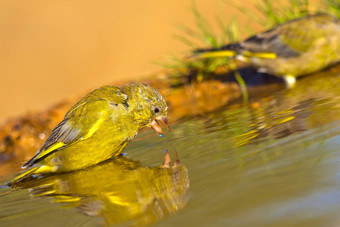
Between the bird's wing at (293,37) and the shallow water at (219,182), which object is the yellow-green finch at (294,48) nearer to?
the bird's wing at (293,37)

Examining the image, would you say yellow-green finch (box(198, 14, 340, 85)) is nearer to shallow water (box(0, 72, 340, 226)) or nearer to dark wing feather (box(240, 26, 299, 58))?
dark wing feather (box(240, 26, 299, 58))

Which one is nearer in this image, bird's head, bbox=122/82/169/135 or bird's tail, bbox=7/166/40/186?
bird's tail, bbox=7/166/40/186

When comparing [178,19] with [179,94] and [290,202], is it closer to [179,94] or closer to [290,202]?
[179,94]

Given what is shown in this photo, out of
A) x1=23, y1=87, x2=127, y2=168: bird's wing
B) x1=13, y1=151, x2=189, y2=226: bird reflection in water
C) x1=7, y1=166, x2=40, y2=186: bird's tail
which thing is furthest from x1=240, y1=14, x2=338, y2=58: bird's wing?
x1=7, y1=166, x2=40, y2=186: bird's tail

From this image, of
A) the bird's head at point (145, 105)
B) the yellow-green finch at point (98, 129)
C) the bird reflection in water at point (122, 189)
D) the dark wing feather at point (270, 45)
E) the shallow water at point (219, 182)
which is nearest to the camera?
the shallow water at point (219, 182)

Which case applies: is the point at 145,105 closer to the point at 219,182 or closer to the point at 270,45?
the point at 219,182

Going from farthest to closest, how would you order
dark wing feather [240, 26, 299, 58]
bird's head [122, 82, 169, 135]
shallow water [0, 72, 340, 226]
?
dark wing feather [240, 26, 299, 58] < bird's head [122, 82, 169, 135] < shallow water [0, 72, 340, 226]

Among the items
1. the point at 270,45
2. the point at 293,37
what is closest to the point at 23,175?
the point at 270,45

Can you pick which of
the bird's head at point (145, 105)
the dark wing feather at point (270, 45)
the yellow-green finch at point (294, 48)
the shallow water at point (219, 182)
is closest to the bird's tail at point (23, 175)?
the shallow water at point (219, 182)
